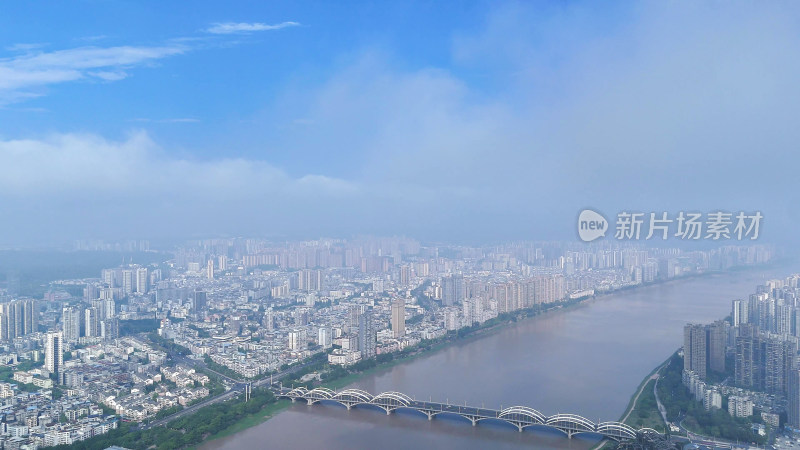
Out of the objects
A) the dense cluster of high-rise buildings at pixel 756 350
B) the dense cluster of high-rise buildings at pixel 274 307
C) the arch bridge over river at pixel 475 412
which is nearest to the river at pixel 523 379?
the arch bridge over river at pixel 475 412

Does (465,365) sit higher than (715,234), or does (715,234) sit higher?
(715,234)

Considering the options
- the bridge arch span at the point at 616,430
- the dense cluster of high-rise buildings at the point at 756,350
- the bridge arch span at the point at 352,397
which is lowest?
the bridge arch span at the point at 352,397

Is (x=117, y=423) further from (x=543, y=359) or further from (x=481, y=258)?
(x=481, y=258)

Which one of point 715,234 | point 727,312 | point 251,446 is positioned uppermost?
point 715,234

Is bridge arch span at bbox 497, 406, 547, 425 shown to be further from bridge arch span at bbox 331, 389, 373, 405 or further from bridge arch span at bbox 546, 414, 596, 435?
bridge arch span at bbox 331, 389, 373, 405

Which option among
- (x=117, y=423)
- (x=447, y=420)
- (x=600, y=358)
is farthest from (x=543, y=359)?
(x=117, y=423)

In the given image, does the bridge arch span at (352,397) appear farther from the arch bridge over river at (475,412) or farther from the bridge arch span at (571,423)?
the bridge arch span at (571,423)

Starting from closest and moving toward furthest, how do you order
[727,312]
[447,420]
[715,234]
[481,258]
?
[715,234], [447,420], [727,312], [481,258]

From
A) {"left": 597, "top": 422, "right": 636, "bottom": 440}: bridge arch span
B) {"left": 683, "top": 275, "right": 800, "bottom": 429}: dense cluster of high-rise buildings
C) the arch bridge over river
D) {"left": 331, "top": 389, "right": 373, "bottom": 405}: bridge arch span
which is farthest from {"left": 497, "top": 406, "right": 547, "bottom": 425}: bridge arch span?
{"left": 683, "top": 275, "right": 800, "bottom": 429}: dense cluster of high-rise buildings
